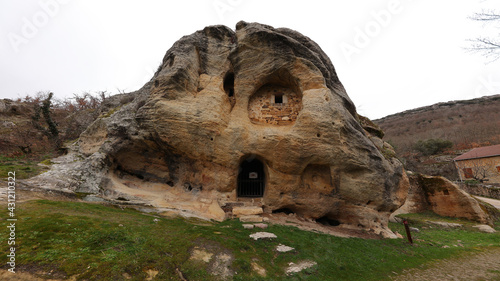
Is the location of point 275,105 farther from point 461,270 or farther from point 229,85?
point 461,270

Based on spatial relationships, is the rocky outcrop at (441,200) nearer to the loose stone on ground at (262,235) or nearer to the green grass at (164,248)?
the green grass at (164,248)

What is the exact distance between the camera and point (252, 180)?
9742 millimetres

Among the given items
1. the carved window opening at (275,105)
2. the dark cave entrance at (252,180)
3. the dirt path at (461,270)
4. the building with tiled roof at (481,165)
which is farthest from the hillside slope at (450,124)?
the dark cave entrance at (252,180)

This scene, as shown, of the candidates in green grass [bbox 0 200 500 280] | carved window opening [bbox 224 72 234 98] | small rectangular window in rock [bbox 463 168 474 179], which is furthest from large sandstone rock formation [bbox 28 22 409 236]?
small rectangular window in rock [bbox 463 168 474 179]

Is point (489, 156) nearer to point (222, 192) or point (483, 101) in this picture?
point (222, 192)

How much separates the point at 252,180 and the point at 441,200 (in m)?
13.4

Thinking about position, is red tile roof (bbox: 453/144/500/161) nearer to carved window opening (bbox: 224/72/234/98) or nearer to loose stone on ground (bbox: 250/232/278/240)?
carved window opening (bbox: 224/72/234/98)

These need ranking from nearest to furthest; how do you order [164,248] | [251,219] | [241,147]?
[164,248]
[251,219]
[241,147]

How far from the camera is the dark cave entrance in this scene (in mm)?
9711

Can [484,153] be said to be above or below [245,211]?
above

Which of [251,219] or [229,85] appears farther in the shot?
[229,85]

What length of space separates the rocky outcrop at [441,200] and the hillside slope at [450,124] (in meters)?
24.4

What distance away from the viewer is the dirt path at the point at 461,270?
4.89 metres

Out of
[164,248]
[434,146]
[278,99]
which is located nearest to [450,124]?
[434,146]
